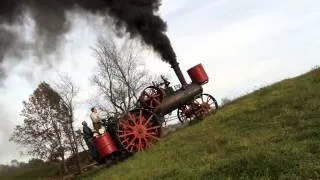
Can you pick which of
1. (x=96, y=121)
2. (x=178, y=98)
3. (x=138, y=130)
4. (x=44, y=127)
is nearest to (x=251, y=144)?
(x=138, y=130)

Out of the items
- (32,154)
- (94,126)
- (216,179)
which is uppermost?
(32,154)

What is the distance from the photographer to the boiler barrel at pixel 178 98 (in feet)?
73.0

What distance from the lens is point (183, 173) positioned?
14.7 meters

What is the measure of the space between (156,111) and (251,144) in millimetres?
7209

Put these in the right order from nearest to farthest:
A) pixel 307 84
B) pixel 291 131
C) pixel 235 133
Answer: pixel 291 131
pixel 235 133
pixel 307 84

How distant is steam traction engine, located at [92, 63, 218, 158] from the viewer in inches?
838

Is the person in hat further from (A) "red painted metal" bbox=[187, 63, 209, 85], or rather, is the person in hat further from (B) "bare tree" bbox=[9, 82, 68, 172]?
(B) "bare tree" bbox=[9, 82, 68, 172]

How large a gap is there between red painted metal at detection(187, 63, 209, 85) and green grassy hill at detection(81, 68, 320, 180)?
159cm

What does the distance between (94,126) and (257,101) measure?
6594mm

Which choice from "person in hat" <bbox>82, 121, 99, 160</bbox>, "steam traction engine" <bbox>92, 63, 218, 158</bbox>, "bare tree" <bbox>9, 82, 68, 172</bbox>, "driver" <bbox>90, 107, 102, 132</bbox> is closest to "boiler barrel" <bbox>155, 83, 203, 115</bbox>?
"steam traction engine" <bbox>92, 63, 218, 158</bbox>

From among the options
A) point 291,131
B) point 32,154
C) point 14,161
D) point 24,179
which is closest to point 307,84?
point 291,131

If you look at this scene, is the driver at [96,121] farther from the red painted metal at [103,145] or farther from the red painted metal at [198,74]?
the red painted metal at [198,74]

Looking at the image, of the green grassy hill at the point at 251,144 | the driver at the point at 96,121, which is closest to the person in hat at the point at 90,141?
the driver at the point at 96,121

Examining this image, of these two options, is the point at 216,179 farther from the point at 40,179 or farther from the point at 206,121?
the point at 40,179
